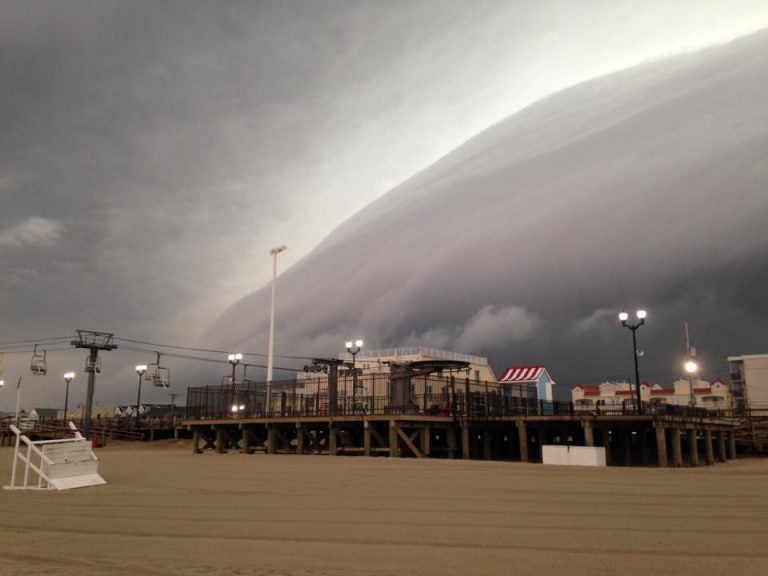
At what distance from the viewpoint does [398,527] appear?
27.3 ft

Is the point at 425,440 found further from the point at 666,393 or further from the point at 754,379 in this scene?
the point at 666,393

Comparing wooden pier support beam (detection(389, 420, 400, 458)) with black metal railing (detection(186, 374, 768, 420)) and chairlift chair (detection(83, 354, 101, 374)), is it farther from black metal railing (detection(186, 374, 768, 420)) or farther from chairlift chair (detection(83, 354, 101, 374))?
chairlift chair (detection(83, 354, 101, 374))

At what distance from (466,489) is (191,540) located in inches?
242

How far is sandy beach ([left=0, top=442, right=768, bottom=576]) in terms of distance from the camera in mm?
6355

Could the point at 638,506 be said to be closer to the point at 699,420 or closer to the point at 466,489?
the point at 466,489

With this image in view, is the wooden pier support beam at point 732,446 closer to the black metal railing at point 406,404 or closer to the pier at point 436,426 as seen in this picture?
the pier at point 436,426

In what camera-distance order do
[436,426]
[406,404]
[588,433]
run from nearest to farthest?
[588,433], [436,426], [406,404]

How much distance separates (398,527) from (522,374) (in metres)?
81.4

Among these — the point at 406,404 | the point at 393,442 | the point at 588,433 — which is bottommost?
the point at 393,442

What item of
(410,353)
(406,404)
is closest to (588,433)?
(406,404)

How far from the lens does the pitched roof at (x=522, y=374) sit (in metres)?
84.2

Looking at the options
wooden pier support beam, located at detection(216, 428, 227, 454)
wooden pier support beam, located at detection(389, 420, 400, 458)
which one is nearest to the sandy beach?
wooden pier support beam, located at detection(389, 420, 400, 458)

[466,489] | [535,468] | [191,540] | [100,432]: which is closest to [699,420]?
[535,468]

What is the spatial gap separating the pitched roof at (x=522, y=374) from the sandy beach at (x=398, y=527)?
233 ft
